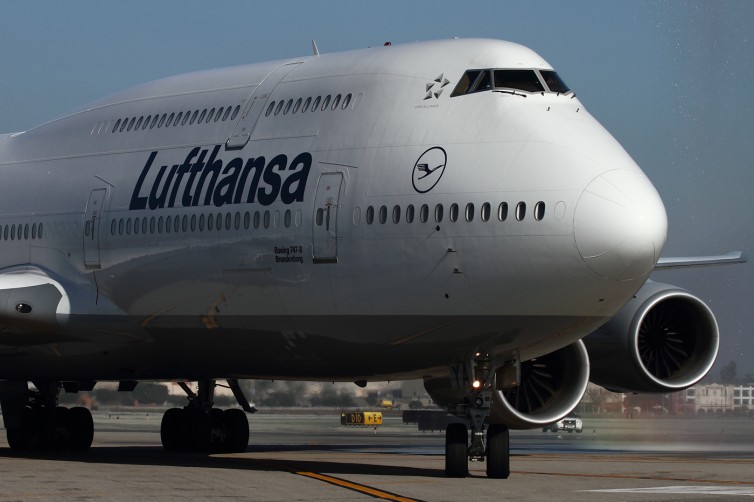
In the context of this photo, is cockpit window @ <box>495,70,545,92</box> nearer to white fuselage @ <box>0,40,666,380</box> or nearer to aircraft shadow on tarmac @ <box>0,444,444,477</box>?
white fuselage @ <box>0,40,666,380</box>

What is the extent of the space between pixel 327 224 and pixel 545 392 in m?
5.38

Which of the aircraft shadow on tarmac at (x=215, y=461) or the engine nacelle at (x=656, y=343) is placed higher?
the engine nacelle at (x=656, y=343)

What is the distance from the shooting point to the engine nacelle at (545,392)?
2211 centimetres

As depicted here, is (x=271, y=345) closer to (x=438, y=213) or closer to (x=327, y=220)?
(x=327, y=220)

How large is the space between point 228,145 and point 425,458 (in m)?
6.75

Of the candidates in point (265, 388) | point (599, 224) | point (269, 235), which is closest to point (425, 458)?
point (269, 235)

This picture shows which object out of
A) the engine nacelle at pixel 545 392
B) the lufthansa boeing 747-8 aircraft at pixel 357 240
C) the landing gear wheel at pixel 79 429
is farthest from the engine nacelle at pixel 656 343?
the landing gear wheel at pixel 79 429

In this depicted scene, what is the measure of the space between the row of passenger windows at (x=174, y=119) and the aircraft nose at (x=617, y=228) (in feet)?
21.3

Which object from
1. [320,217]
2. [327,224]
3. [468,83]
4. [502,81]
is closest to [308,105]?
[320,217]

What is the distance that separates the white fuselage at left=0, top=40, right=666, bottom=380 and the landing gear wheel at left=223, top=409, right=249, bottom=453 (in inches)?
95.2

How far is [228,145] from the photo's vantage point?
2148cm

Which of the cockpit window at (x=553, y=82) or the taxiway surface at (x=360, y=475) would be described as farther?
the cockpit window at (x=553, y=82)

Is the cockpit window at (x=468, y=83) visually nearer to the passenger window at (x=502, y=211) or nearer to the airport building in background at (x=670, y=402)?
the passenger window at (x=502, y=211)

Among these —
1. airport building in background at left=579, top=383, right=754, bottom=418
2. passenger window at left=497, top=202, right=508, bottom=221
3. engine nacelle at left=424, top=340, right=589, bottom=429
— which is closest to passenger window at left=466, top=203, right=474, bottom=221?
passenger window at left=497, top=202, right=508, bottom=221
